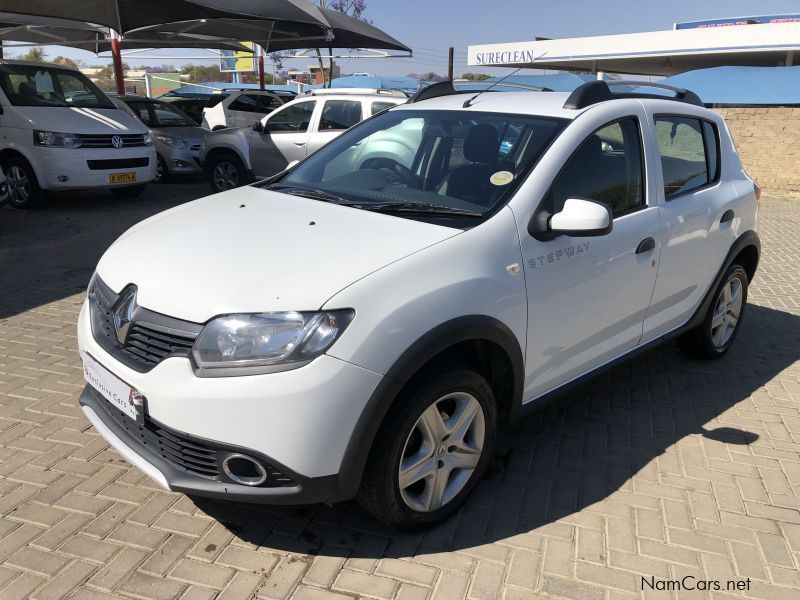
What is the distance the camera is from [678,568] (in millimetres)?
2662

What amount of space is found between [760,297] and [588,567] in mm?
4839

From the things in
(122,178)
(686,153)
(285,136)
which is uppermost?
(686,153)

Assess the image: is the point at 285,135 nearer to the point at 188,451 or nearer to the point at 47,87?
the point at 47,87

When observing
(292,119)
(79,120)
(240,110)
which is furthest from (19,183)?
(240,110)

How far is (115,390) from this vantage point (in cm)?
255

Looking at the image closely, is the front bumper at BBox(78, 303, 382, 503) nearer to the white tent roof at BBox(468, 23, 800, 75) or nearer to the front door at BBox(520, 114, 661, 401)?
the front door at BBox(520, 114, 661, 401)

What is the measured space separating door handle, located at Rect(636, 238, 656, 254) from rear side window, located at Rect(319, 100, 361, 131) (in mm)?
7222

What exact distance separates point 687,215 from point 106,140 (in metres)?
8.18

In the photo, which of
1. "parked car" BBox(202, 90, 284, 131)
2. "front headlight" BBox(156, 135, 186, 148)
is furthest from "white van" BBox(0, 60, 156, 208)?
"parked car" BBox(202, 90, 284, 131)

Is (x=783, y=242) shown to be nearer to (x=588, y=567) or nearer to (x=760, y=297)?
(x=760, y=297)

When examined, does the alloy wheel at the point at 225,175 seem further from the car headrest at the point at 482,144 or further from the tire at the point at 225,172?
the car headrest at the point at 482,144

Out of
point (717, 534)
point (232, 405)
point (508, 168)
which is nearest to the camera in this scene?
point (232, 405)

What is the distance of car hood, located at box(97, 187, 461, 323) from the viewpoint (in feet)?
7.68

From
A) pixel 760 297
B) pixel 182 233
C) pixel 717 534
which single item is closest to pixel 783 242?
pixel 760 297
